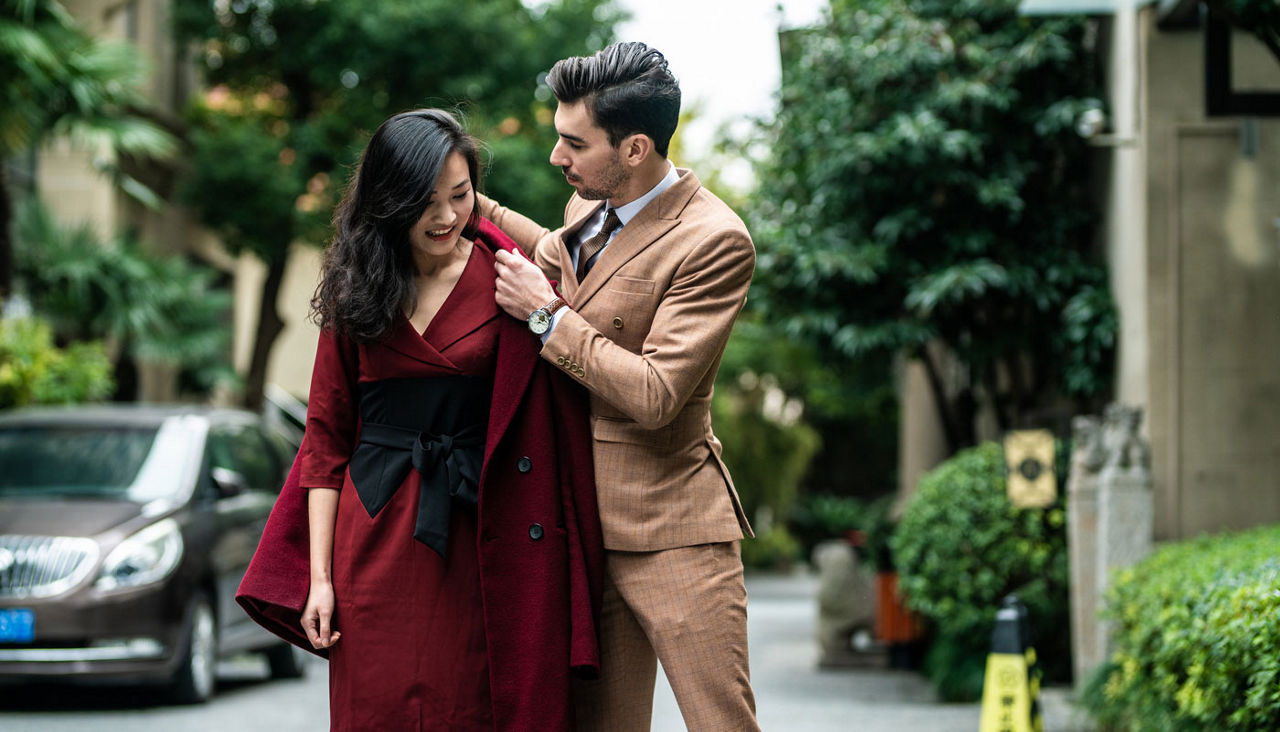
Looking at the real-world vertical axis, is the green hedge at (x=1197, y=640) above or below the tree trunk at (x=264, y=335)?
below

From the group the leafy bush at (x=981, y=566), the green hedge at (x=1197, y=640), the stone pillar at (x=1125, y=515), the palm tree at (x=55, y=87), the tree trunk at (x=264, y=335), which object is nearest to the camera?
the green hedge at (x=1197, y=640)

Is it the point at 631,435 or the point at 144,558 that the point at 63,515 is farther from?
the point at 631,435

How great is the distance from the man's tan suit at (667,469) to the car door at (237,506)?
636 centimetres

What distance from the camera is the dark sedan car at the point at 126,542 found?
27.5 feet

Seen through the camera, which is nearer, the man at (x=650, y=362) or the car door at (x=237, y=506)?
the man at (x=650, y=362)

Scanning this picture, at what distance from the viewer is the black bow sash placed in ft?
11.1

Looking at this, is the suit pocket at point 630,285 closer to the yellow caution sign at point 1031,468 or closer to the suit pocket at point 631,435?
the suit pocket at point 631,435

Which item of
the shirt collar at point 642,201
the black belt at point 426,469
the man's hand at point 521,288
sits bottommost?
the black belt at point 426,469

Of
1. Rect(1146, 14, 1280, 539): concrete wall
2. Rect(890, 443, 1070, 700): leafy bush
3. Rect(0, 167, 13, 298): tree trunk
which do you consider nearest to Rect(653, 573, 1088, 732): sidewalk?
Rect(890, 443, 1070, 700): leafy bush

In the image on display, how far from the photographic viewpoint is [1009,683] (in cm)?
596

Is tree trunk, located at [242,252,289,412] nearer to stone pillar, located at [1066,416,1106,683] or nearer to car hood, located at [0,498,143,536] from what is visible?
car hood, located at [0,498,143,536]

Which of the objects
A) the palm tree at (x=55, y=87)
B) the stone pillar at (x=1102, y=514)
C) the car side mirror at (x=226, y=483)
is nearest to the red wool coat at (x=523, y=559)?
the stone pillar at (x=1102, y=514)

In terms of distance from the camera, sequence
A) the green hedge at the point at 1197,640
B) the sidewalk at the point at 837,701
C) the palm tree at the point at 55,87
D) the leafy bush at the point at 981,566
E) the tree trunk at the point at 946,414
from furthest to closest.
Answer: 1. the tree trunk at the point at 946,414
2. the palm tree at the point at 55,87
3. the leafy bush at the point at 981,566
4. the sidewalk at the point at 837,701
5. the green hedge at the point at 1197,640

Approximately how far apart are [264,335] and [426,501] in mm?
17751
